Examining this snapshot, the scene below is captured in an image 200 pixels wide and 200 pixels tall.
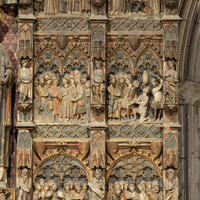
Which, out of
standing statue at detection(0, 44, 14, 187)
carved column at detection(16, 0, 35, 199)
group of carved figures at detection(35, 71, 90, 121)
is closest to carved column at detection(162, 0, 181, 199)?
group of carved figures at detection(35, 71, 90, 121)

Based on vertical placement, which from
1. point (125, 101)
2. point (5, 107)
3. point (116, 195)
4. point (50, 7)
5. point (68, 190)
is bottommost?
point (116, 195)

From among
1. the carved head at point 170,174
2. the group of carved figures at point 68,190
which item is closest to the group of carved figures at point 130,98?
the carved head at point 170,174

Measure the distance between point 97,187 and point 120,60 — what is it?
2.99m

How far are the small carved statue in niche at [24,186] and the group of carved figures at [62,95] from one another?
Result: 149 centimetres

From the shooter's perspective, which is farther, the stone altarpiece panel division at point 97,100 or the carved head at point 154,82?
the carved head at point 154,82

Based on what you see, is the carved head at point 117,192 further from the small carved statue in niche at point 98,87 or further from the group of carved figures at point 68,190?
the small carved statue in niche at point 98,87

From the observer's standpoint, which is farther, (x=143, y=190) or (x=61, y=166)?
(x=61, y=166)

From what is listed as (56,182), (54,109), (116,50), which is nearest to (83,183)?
(56,182)

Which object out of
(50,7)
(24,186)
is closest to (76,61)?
(50,7)

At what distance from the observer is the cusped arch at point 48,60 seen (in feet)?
56.8

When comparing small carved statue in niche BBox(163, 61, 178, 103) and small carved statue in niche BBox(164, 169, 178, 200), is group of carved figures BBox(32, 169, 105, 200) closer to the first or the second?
small carved statue in niche BBox(164, 169, 178, 200)

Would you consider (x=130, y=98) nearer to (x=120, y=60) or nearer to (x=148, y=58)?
(x=120, y=60)

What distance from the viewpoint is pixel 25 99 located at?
666 inches

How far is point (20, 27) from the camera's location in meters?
17.2
